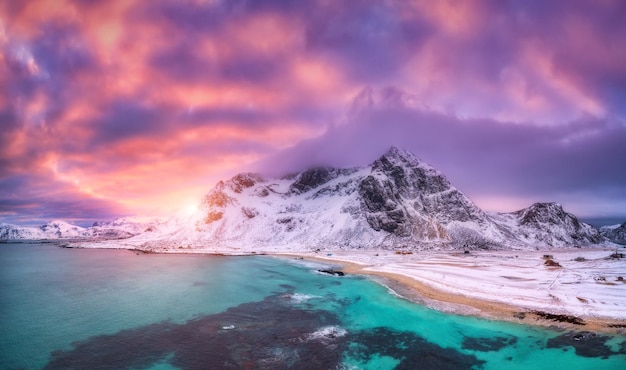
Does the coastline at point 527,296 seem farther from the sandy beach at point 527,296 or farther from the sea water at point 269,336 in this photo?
the sea water at point 269,336

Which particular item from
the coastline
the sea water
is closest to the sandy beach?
the coastline

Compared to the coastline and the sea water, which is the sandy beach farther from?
the sea water

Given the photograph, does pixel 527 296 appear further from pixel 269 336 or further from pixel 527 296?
pixel 269 336

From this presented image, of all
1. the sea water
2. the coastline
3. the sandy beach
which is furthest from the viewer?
the sandy beach

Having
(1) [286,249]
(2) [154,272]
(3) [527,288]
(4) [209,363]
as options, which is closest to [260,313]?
(4) [209,363]

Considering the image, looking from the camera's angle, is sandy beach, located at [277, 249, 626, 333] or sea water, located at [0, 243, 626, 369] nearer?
sea water, located at [0, 243, 626, 369]

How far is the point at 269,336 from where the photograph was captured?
103 ft

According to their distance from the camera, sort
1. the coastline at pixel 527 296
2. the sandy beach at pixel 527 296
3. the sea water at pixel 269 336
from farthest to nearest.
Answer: the sandy beach at pixel 527 296 → the coastline at pixel 527 296 → the sea water at pixel 269 336

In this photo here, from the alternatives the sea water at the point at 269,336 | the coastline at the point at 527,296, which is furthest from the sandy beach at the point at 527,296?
the sea water at the point at 269,336

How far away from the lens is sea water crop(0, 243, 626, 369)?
25.6 metres

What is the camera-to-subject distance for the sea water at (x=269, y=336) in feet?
84.1

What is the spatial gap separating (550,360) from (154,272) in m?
84.6

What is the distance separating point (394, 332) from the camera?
32.9 m

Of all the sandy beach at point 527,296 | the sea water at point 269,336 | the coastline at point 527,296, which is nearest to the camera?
the sea water at point 269,336
